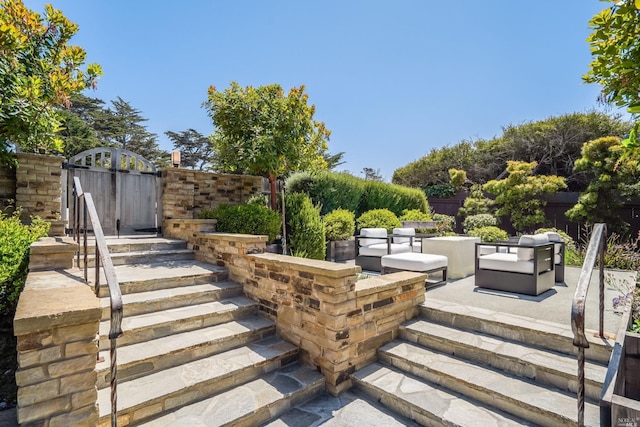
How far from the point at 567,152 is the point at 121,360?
1769 centimetres

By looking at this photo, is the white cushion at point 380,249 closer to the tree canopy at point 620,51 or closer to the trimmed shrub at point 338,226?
the trimmed shrub at point 338,226

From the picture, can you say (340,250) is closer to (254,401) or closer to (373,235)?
(373,235)

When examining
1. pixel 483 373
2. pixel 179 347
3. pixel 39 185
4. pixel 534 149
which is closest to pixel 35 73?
pixel 39 185

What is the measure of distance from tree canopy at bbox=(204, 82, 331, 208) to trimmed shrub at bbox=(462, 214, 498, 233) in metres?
7.95

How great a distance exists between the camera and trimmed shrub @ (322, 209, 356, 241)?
7207mm

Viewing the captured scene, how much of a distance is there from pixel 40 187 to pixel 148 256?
82.7 inches

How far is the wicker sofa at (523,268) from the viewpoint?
4254 millimetres

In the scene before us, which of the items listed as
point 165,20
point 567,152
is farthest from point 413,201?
point 165,20

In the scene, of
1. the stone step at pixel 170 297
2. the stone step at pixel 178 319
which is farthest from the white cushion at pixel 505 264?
the stone step at pixel 170 297

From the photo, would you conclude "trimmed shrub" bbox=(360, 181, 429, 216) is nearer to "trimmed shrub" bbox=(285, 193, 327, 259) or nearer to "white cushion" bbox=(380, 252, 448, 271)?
"trimmed shrub" bbox=(285, 193, 327, 259)

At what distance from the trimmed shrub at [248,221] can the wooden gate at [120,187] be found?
5.61ft

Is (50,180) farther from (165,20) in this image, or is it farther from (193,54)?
(193,54)

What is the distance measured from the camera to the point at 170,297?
11.2 feet

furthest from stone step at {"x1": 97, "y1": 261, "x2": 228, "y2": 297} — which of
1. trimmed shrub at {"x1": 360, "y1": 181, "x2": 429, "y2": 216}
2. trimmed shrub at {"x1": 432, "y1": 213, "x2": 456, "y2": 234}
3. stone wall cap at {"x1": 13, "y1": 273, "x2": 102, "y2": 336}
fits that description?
trimmed shrub at {"x1": 432, "y1": 213, "x2": 456, "y2": 234}
